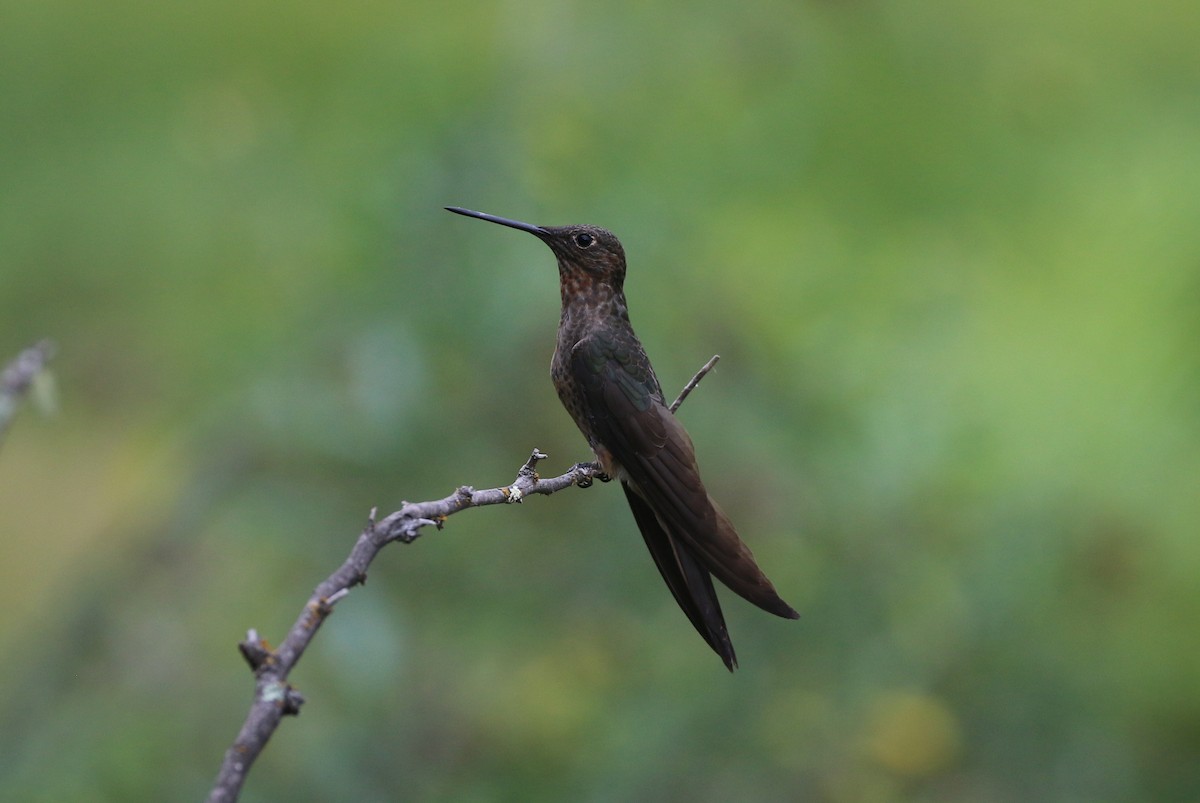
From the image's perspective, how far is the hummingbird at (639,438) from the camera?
1830mm

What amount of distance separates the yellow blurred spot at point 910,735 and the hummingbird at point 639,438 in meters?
1.50

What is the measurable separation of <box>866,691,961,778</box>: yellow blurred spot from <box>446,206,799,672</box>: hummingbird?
59.0 inches

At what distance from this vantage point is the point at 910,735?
3697 mm

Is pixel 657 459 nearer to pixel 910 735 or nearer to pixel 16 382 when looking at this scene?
pixel 16 382

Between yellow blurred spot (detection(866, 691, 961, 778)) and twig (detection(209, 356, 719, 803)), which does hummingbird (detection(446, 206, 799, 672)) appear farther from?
yellow blurred spot (detection(866, 691, 961, 778))

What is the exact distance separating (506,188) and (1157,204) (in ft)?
18.9

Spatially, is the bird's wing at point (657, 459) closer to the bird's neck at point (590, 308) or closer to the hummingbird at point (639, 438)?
the hummingbird at point (639, 438)

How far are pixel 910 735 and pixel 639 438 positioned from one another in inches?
73.1

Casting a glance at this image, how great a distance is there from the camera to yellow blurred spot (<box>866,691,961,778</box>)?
3658 millimetres

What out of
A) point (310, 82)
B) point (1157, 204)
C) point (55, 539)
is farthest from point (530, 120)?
point (1157, 204)

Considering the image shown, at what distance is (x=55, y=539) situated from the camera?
20.1 feet

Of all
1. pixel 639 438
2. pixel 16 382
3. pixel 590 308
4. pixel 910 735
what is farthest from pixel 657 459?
pixel 910 735

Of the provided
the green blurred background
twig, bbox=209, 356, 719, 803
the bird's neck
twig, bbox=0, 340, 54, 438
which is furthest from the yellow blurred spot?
twig, bbox=0, 340, 54, 438

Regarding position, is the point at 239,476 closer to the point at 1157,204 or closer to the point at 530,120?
the point at 530,120
